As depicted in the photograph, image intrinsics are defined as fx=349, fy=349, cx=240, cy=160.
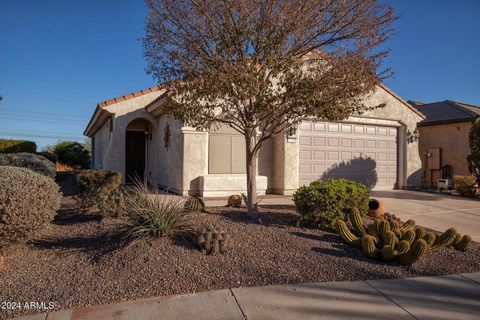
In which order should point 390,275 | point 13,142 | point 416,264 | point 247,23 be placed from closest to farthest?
point 390,275 < point 416,264 < point 247,23 < point 13,142

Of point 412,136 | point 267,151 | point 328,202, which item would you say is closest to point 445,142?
point 412,136

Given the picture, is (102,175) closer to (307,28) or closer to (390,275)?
(307,28)

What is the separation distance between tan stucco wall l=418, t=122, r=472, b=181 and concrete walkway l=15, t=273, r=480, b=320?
14.2m

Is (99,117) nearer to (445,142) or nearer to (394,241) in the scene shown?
(394,241)

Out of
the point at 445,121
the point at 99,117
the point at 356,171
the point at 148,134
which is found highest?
the point at 445,121

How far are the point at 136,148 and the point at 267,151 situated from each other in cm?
680

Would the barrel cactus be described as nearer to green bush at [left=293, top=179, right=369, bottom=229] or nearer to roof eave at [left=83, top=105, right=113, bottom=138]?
green bush at [left=293, top=179, right=369, bottom=229]

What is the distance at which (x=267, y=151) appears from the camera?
12.5m

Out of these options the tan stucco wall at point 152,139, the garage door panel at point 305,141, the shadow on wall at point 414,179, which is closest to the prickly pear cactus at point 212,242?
the tan stucco wall at point 152,139

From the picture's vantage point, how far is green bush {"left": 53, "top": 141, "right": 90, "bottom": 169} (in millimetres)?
25844

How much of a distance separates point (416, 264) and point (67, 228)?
19.5 ft

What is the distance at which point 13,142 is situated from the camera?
778 inches

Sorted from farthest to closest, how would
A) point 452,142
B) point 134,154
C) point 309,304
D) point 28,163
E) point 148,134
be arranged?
point 452,142 < point 134,154 < point 148,134 < point 28,163 < point 309,304

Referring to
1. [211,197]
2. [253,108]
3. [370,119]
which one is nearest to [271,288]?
[253,108]
